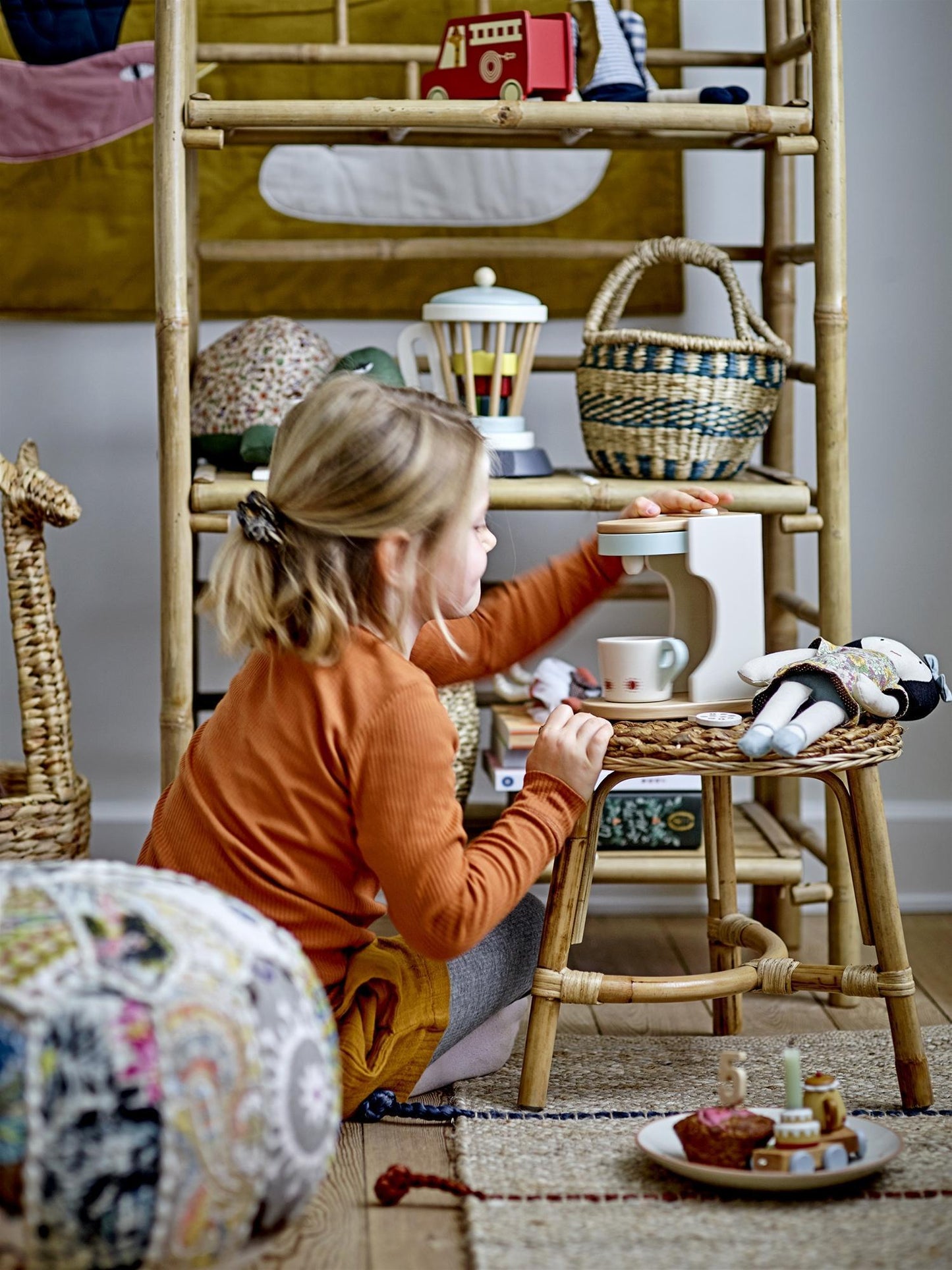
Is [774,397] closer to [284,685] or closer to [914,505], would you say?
[914,505]

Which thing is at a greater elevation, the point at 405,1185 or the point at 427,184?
the point at 427,184

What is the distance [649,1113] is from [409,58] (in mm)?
1283

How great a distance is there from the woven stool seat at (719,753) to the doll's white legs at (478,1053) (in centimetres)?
34

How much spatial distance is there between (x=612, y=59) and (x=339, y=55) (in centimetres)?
37

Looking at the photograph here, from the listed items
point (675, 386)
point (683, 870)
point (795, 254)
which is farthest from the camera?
point (795, 254)

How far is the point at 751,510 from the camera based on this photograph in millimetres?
1676

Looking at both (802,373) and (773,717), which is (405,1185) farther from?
(802,373)

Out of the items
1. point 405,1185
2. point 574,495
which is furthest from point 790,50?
point 405,1185

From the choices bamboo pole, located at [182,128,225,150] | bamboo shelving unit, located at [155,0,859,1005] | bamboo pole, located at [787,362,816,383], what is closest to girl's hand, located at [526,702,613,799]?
bamboo shelving unit, located at [155,0,859,1005]

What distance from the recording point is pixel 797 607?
1.86 m

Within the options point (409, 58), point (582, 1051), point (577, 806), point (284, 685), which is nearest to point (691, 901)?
point (582, 1051)

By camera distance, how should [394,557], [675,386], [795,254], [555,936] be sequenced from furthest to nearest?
[795,254], [675,386], [555,936], [394,557]

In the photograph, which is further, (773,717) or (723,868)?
(723,868)

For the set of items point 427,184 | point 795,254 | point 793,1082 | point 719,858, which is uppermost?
point 427,184
